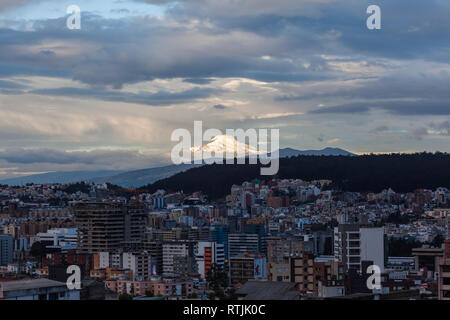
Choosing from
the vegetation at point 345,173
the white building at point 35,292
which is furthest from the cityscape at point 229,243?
the vegetation at point 345,173

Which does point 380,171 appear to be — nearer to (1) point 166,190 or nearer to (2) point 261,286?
(1) point 166,190

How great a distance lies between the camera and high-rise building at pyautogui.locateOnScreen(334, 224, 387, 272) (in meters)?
25.1

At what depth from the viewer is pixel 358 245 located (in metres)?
25.8

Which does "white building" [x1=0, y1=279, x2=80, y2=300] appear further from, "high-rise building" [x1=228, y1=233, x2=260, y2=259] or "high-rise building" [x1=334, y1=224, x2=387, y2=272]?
"high-rise building" [x1=228, y1=233, x2=260, y2=259]

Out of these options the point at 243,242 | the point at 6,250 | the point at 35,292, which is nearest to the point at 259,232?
the point at 243,242

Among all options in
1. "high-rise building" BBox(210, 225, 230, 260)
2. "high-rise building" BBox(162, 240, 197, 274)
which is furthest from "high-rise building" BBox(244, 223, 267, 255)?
"high-rise building" BBox(162, 240, 197, 274)

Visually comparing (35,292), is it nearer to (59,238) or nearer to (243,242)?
(243,242)

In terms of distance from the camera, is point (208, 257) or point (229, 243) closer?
point (208, 257)

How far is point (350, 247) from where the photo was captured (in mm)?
25281

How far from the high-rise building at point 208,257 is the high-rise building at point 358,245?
10.7 meters

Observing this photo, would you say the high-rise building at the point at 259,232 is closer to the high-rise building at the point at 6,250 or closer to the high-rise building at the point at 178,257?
the high-rise building at the point at 178,257

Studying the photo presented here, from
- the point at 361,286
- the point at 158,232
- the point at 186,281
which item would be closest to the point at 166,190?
the point at 158,232

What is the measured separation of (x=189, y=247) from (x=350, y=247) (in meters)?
16.3

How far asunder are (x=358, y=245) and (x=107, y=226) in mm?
26258
